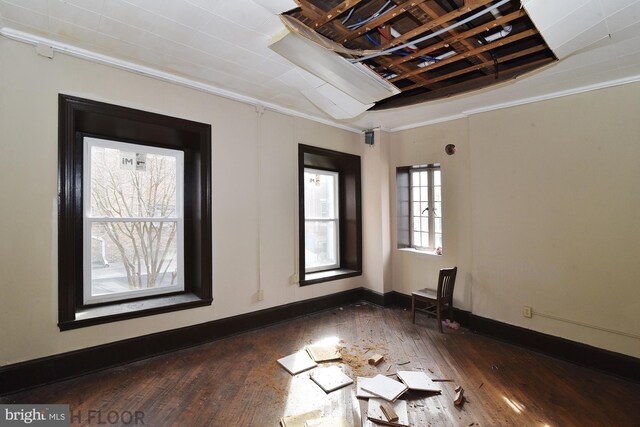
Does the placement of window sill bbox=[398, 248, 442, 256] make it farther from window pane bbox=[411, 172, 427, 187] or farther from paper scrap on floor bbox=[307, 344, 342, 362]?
paper scrap on floor bbox=[307, 344, 342, 362]

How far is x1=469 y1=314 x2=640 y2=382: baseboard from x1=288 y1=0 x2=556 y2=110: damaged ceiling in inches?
103

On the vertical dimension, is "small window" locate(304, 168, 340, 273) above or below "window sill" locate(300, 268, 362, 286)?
above

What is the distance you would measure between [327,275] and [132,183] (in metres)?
2.69

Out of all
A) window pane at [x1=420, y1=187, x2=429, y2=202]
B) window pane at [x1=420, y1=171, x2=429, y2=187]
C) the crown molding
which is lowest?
window pane at [x1=420, y1=187, x2=429, y2=202]

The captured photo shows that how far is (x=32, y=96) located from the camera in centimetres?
226

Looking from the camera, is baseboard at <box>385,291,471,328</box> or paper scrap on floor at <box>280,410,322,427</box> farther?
baseboard at <box>385,291,471,328</box>

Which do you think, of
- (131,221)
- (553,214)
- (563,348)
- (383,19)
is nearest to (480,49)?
(383,19)

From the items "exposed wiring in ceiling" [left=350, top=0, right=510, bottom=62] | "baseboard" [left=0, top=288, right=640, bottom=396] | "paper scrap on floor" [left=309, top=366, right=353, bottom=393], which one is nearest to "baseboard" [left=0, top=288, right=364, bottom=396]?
"baseboard" [left=0, top=288, right=640, bottom=396]

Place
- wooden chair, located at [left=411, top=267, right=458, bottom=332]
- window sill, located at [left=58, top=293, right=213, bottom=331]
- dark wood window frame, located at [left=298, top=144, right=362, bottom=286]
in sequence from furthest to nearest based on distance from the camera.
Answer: dark wood window frame, located at [left=298, top=144, right=362, bottom=286] < wooden chair, located at [left=411, top=267, right=458, bottom=332] < window sill, located at [left=58, top=293, right=213, bottom=331]

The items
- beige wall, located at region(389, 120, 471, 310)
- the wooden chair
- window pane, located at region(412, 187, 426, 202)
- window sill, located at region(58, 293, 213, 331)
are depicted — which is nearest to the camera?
window sill, located at region(58, 293, 213, 331)

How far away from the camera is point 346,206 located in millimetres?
4773

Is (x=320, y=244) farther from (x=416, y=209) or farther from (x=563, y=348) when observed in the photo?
(x=563, y=348)

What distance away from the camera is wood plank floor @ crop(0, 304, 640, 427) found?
2.03 metres

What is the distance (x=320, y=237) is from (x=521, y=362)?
284 centimetres
